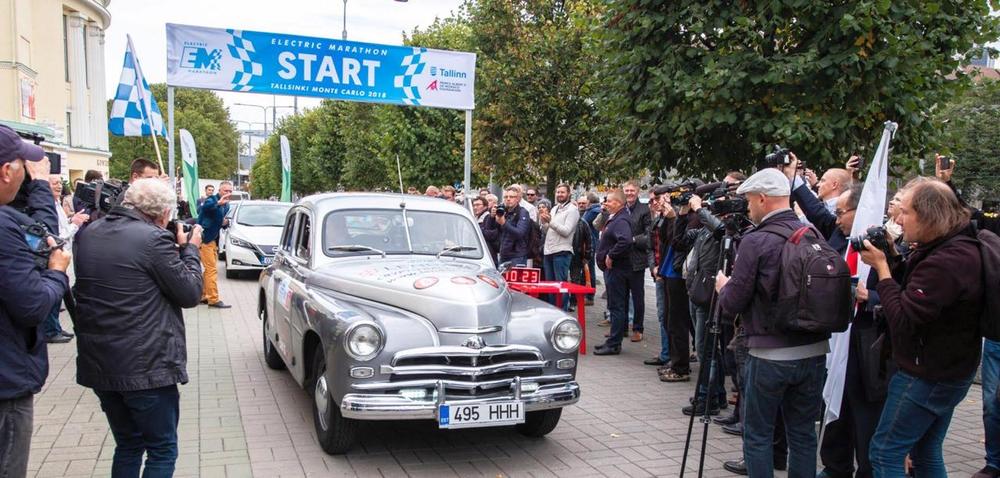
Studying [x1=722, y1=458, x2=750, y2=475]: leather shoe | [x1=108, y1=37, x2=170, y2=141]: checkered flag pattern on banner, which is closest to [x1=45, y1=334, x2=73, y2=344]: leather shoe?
[x1=108, y1=37, x2=170, y2=141]: checkered flag pattern on banner

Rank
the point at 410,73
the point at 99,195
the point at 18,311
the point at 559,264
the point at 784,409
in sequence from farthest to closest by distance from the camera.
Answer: the point at 410,73, the point at 559,264, the point at 99,195, the point at 784,409, the point at 18,311

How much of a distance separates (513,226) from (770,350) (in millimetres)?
6704

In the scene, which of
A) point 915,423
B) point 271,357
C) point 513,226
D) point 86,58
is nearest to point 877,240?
point 915,423

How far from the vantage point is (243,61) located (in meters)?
11.3

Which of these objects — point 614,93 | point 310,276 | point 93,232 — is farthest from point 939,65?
point 93,232

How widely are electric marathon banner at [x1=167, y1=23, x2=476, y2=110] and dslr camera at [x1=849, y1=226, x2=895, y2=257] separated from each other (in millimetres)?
9500

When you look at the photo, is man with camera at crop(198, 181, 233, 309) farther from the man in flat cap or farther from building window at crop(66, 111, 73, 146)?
building window at crop(66, 111, 73, 146)

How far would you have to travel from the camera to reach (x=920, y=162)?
26.1 feet

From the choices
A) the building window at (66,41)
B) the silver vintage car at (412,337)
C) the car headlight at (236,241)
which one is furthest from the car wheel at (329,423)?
the building window at (66,41)

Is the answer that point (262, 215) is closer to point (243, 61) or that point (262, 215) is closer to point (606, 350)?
point (243, 61)

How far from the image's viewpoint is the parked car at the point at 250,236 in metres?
14.9

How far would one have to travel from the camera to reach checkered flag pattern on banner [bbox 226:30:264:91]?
11.2m

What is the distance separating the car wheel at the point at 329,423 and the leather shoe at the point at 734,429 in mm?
3059

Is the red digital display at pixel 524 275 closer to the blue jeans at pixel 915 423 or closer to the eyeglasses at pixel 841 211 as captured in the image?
the eyeglasses at pixel 841 211
